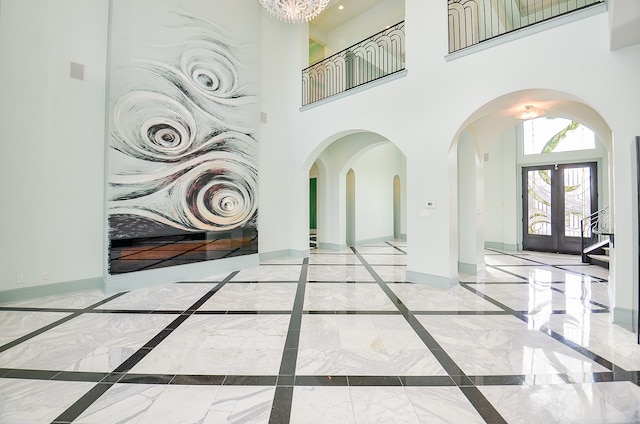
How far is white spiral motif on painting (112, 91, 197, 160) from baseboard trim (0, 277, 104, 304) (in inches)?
90.5

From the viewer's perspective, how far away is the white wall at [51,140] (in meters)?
4.05

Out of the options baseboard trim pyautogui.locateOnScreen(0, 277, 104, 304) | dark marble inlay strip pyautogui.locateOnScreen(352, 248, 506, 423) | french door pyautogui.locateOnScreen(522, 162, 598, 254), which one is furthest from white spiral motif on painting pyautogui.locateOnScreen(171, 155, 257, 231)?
french door pyautogui.locateOnScreen(522, 162, 598, 254)

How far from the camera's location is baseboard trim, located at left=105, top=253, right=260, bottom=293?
185 inches

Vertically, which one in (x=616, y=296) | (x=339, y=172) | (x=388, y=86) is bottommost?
(x=616, y=296)

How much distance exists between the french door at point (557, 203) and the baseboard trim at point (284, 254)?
740 centimetres

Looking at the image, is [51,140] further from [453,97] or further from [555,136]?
[555,136]

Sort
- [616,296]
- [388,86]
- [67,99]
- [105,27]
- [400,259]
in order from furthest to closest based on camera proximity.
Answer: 1. [400,259]
2. [388,86]
3. [105,27]
4. [67,99]
5. [616,296]

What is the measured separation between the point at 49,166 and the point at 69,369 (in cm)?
347

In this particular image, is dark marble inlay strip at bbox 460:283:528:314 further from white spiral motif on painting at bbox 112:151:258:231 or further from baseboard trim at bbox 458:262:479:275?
white spiral motif on painting at bbox 112:151:258:231

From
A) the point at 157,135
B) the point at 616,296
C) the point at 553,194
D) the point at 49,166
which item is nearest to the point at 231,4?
the point at 157,135

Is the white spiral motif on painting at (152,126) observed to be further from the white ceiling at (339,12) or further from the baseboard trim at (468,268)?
the baseboard trim at (468,268)

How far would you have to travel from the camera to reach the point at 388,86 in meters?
5.61

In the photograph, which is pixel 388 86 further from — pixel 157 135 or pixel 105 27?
pixel 105 27

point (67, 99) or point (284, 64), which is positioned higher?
point (284, 64)
